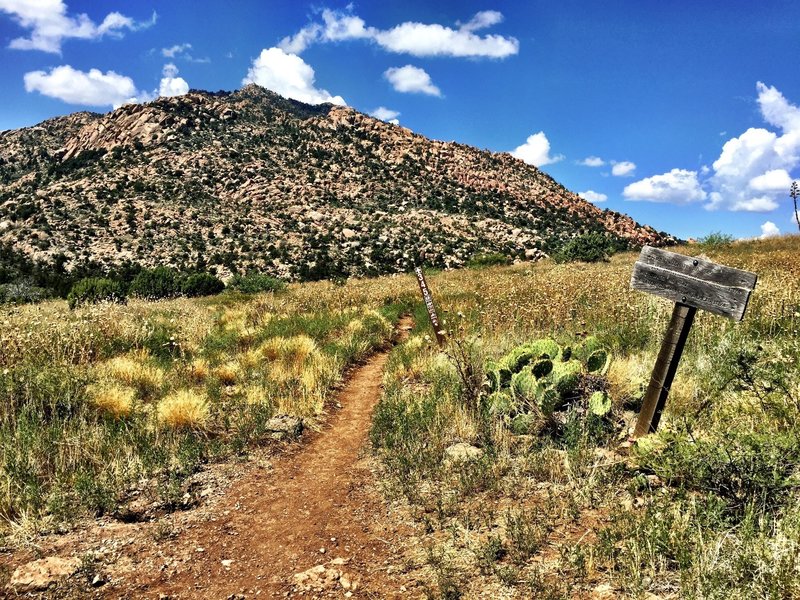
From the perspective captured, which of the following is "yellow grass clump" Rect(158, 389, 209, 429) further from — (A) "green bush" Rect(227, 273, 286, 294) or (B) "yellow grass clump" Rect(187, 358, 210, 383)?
(A) "green bush" Rect(227, 273, 286, 294)

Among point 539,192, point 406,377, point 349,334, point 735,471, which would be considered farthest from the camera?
point 539,192

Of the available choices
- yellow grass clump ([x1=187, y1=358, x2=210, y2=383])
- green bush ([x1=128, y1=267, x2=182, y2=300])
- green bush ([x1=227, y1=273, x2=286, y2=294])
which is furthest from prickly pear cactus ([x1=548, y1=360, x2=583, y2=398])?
green bush ([x1=128, y1=267, x2=182, y2=300])

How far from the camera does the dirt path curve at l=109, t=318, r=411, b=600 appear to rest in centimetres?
321

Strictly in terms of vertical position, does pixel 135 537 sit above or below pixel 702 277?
below

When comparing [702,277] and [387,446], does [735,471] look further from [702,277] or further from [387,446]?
[387,446]

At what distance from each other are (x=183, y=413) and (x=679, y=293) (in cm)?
562

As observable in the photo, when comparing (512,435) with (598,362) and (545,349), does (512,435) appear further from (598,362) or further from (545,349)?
(598,362)

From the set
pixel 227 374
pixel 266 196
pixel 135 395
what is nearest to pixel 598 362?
pixel 227 374

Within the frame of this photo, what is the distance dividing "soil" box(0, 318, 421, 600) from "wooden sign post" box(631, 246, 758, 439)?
242 centimetres

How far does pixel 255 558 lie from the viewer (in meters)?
3.59

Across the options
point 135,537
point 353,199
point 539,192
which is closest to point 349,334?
point 135,537

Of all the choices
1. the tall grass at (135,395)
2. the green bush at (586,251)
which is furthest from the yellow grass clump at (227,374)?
the green bush at (586,251)

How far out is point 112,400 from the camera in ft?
19.3

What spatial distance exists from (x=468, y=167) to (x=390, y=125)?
20460mm
